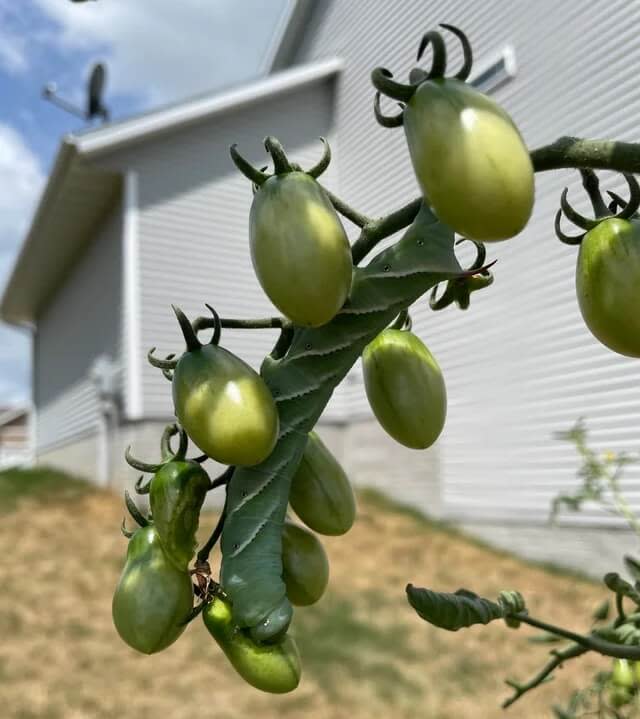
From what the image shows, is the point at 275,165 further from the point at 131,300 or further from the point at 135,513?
the point at 131,300

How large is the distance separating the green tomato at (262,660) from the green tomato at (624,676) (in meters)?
0.54

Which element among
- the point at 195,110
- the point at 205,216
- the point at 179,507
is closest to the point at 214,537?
the point at 179,507

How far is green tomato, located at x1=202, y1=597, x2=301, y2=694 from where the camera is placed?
15.3 inches

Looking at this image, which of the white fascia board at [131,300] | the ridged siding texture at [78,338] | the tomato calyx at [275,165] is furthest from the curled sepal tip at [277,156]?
the ridged siding texture at [78,338]

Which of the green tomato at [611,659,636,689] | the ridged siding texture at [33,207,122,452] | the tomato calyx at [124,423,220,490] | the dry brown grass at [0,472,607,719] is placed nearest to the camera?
the tomato calyx at [124,423,220,490]

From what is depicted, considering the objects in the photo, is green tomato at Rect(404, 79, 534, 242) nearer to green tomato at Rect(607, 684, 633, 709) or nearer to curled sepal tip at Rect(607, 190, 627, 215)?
curled sepal tip at Rect(607, 190, 627, 215)

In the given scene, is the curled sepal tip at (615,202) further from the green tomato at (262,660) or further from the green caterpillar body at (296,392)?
the green tomato at (262,660)

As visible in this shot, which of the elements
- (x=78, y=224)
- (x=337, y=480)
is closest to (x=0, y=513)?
(x=78, y=224)

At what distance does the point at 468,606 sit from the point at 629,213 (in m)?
0.25

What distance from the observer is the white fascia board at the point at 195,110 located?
248 inches

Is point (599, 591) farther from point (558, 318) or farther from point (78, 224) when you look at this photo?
point (78, 224)

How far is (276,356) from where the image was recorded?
435 millimetres

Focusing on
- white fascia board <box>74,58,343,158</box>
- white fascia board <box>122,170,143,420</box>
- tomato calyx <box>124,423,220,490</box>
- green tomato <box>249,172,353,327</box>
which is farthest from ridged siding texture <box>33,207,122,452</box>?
green tomato <box>249,172,353,327</box>

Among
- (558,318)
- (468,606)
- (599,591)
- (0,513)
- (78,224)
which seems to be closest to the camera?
(468,606)
